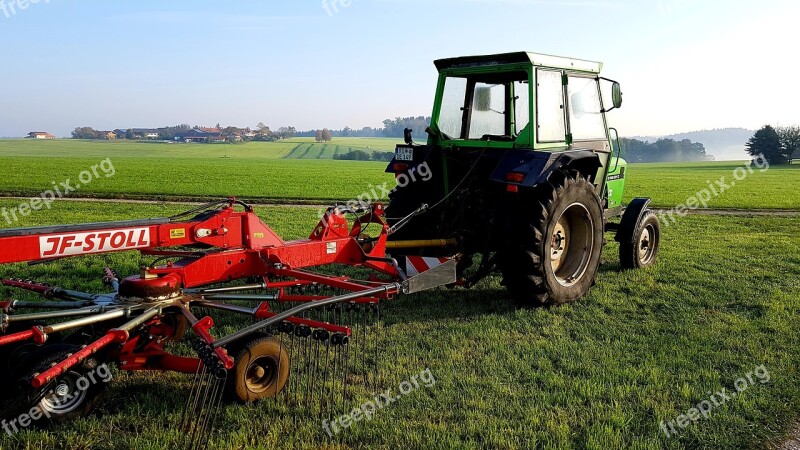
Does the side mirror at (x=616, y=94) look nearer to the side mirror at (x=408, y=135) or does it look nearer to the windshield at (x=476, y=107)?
the windshield at (x=476, y=107)

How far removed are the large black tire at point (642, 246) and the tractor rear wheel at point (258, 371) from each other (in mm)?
5062

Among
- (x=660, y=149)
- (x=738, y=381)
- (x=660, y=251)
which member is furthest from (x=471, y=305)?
(x=660, y=149)

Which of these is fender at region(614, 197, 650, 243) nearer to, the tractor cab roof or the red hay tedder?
the tractor cab roof

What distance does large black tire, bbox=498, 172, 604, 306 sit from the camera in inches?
219

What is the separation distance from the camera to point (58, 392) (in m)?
3.35

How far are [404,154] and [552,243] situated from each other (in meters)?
1.84

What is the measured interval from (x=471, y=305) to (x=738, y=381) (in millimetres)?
2452

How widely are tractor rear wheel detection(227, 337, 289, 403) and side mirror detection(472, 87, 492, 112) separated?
4.03 meters

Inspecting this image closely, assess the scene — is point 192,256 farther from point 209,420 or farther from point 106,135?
point 106,135

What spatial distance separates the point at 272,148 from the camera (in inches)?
2830

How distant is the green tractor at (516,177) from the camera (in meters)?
5.66

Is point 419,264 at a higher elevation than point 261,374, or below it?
higher

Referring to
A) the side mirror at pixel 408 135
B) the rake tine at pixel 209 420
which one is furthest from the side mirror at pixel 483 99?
the rake tine at pixel 209 420

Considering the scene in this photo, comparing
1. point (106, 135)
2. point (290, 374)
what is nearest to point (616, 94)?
point (290, 374)
